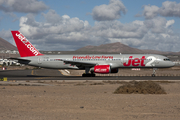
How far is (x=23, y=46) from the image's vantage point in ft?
143

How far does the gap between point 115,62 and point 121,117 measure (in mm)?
30309

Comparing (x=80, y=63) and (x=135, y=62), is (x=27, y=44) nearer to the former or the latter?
(x=80, y=63)

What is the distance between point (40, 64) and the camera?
4269 cm

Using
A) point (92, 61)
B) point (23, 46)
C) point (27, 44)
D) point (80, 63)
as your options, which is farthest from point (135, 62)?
point (23, 46)

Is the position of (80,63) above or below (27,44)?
below

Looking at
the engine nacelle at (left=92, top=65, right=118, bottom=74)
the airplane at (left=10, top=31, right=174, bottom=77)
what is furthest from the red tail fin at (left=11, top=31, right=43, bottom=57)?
the engine nacelle at (left=92, top=65, right=118, bottom=74)

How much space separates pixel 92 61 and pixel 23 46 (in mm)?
13014

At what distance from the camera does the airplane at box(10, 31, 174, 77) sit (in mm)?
39531

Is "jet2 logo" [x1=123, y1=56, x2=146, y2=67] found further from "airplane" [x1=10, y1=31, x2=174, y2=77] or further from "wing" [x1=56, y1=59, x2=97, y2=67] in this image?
"wing" [x1=56, y1=59, x2=97, y2=67]

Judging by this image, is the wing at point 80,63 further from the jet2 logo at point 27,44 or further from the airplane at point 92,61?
the jet2 logo at point 27,44

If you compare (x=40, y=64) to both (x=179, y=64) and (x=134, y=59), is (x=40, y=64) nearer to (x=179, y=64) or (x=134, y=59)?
(x=134, y=59)

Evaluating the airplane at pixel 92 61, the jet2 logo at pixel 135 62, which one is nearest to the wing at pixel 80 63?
the airplane at pixel 92 61

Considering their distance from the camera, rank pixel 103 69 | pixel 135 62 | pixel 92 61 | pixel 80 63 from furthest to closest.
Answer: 1. pixel 92 61
2. pixel 135 62
3. pixel 80 63
4. pixel 103 69

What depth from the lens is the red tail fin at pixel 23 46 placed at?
43562 millimetres
